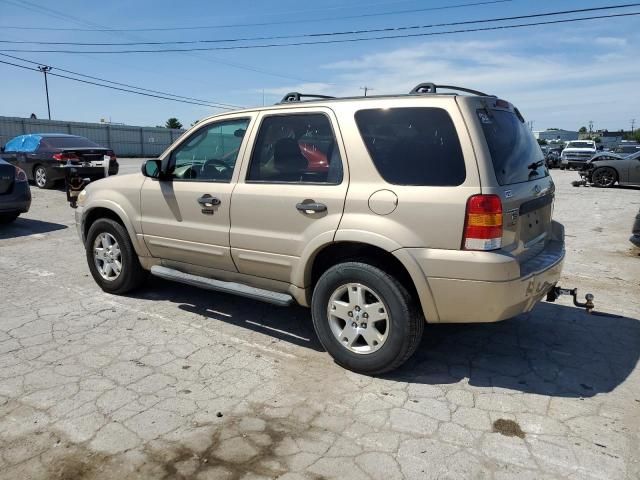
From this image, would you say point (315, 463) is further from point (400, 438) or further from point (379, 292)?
point (379, 292)

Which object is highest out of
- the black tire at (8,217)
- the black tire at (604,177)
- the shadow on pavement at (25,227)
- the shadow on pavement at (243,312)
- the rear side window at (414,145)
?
the rear side window at (414,145)

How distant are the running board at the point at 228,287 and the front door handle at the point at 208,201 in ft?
2.22

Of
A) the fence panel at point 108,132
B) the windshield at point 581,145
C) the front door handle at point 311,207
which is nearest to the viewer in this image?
the front door handle at point 311,207

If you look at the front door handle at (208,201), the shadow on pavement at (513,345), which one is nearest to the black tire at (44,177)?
the shadow on pavement at (513,345)

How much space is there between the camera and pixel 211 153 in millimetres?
4492

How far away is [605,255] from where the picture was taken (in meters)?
7.38

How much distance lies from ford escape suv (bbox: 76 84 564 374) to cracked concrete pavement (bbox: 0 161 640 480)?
452 millimetres

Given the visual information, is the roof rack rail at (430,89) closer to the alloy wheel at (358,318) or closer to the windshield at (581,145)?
the alloy wheel at (358,318)

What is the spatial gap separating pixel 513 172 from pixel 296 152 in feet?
5.22

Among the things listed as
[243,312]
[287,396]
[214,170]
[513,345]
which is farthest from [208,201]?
[513,345]

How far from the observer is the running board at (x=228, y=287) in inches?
156

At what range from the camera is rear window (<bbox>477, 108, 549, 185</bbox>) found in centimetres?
331

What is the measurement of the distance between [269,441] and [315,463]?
324 mm

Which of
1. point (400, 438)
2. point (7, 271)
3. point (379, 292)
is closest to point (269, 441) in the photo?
point (400, 438)
